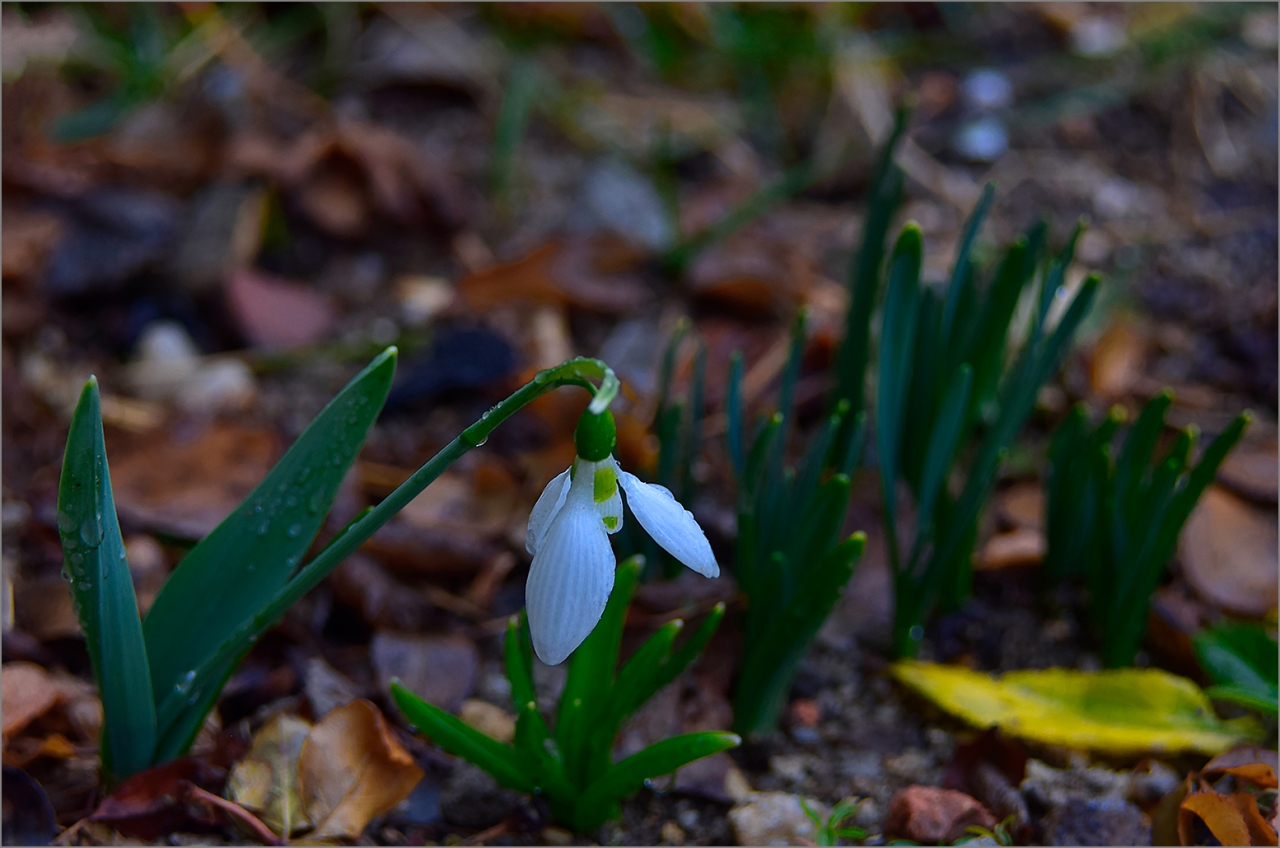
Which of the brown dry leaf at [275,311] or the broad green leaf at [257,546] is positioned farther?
the brown dry leaf at [275,311]

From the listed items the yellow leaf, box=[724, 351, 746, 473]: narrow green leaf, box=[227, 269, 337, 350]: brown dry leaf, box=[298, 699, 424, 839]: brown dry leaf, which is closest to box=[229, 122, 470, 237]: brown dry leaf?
box=[227, 269, 337, 350]: brown dry leaf

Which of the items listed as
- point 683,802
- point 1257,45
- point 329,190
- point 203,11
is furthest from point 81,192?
point 1257,45

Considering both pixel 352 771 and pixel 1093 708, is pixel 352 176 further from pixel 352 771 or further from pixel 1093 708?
pixel 1093 708

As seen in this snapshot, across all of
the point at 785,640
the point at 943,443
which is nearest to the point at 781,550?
the point at 785,640

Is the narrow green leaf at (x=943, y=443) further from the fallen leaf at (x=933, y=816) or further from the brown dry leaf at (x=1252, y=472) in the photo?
the brown dry leaf at (x=1252, y=472)

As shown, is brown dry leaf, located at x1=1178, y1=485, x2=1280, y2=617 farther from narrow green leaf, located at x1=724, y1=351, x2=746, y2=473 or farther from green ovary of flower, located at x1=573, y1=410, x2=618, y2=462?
green ovary of flower, located at x1=573, y1=410, x2=618, y2=462

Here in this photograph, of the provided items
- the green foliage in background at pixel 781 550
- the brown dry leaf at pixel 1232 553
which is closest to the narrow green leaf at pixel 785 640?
the green foliage in background at pixel 781 550
